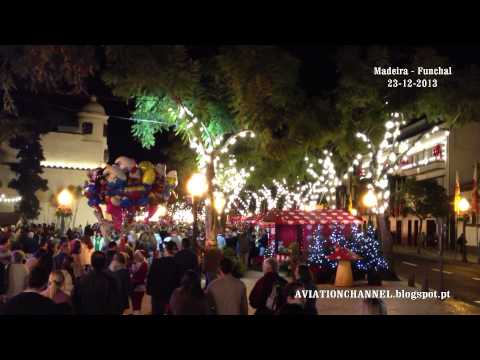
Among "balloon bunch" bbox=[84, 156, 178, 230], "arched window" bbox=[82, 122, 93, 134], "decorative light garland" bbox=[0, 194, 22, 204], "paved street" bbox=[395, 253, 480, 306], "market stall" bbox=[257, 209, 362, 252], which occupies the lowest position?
"paved street" bbox=[395, 253, 480, 306]

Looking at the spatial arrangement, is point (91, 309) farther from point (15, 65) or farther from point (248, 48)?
point (248, 48)

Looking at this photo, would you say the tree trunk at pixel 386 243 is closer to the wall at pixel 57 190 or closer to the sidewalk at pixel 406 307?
the sidewalk at pixel 406 307

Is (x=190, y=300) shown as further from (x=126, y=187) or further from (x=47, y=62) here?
(x=126, y=187)

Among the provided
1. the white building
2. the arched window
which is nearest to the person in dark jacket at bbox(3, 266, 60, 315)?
the white building

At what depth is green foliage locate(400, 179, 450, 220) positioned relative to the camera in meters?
48.4

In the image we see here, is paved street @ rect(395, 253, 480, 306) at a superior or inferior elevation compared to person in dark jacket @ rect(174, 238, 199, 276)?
inferior

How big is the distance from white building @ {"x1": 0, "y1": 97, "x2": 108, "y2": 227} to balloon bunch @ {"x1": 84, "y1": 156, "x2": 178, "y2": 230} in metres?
36.5

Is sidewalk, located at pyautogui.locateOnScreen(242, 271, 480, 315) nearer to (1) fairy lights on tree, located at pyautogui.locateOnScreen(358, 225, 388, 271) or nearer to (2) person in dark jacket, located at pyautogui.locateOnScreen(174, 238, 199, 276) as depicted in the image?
(2) person in dark jacket, located at pyautogui.locateOnScreen(174, 238, 199, 276)

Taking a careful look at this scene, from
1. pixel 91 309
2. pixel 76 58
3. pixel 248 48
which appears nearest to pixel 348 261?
pixel 248 48

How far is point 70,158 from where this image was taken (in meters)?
58.4

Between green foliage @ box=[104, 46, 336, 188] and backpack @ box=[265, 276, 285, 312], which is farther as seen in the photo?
green foliage @ box=[104, 46, 336, 188]

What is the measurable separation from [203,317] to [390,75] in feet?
52.9

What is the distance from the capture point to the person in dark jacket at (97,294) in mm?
8086

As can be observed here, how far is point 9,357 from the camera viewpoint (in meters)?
6.54
